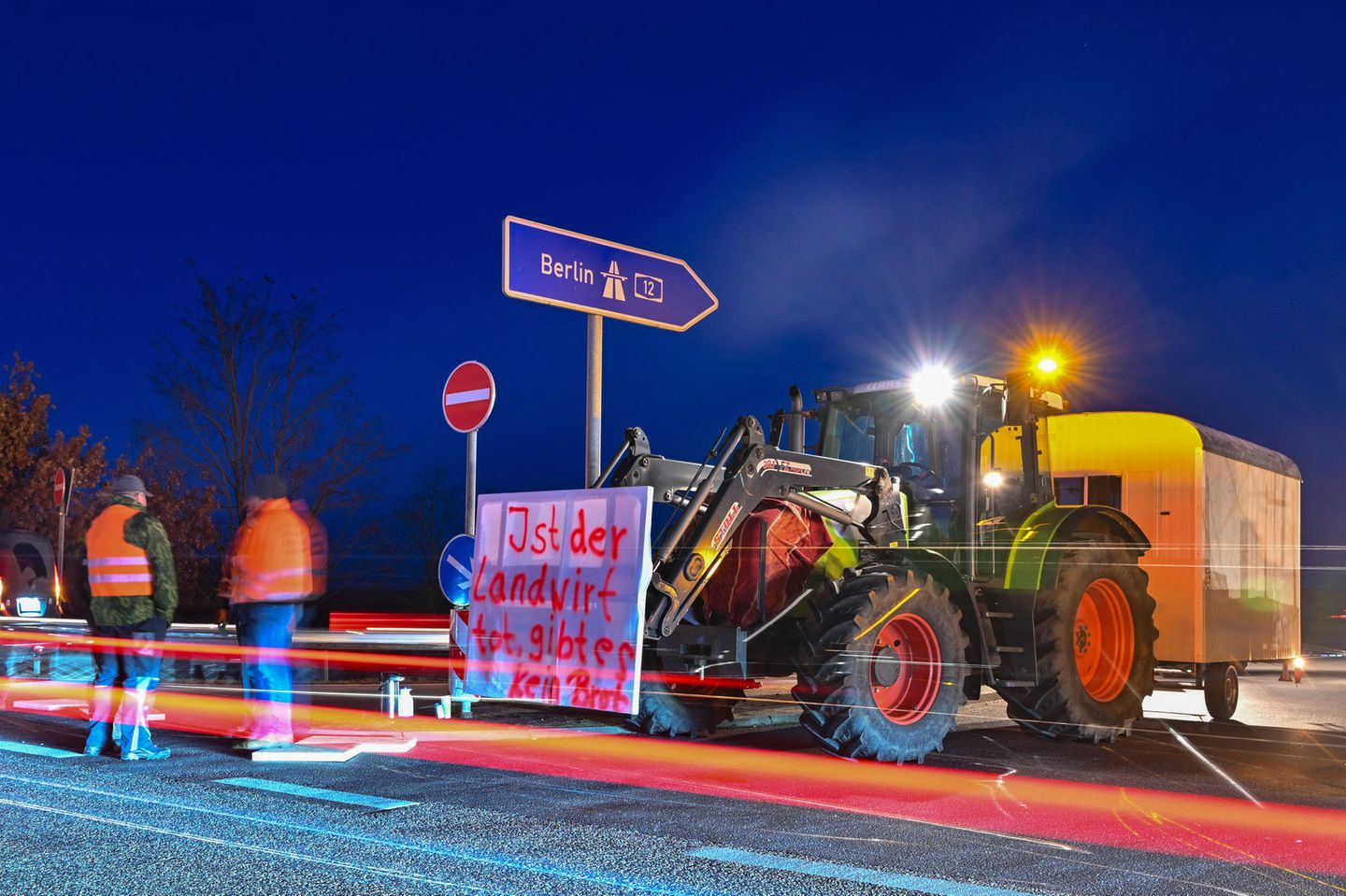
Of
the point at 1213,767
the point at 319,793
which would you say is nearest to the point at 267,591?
the point at 319,793

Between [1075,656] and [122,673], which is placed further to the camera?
[1075,656]

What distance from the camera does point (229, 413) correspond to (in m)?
27.7

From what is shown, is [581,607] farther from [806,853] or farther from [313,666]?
[313,666]

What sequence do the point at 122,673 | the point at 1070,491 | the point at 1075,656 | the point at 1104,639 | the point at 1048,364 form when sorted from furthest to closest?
the point at 1070,491, the point at 1048,364, the point at 1104,639, the point at 1075,656, the point at 122,673

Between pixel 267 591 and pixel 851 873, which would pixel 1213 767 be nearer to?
pixel 851 873

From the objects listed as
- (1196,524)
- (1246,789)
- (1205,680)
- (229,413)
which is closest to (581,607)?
(1246,789)

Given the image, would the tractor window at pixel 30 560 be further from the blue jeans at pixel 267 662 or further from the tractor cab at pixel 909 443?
the tractor cab at pixel 909 443

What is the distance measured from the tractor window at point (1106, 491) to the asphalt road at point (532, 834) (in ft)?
12.3

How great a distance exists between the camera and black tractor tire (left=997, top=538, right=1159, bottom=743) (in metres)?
9.82

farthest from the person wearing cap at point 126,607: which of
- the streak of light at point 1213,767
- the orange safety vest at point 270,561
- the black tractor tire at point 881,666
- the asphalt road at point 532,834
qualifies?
the streak of light at point 1213,767

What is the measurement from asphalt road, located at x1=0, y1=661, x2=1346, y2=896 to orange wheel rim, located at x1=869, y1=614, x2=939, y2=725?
0.45 m

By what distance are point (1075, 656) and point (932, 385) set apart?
2.39 m

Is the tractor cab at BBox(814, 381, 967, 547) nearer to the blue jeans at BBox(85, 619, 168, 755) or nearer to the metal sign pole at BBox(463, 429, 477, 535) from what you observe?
the metal sign pole at BBox(463, 429, 477, 535)

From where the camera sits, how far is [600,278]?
34.2 feet
